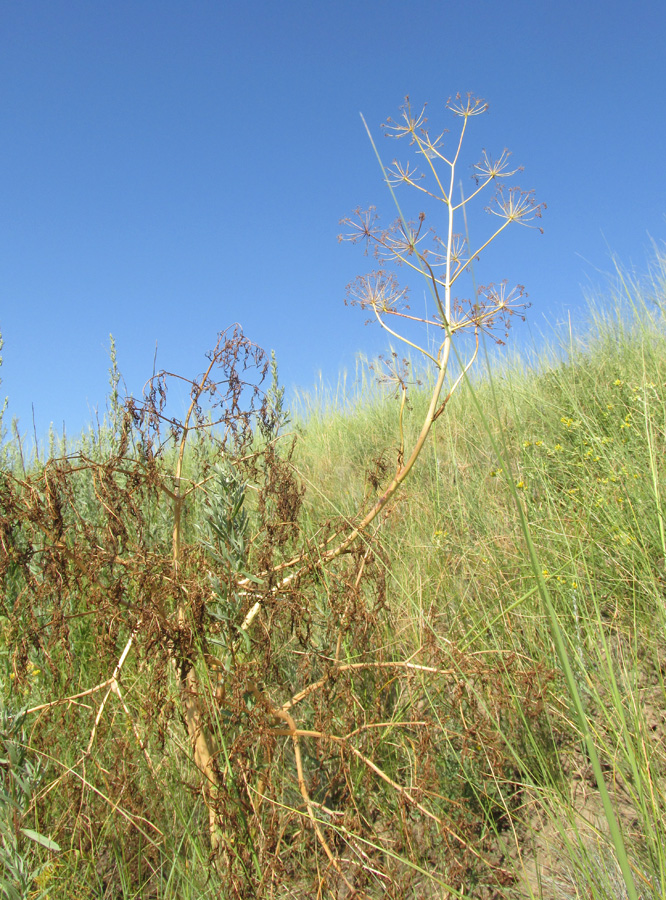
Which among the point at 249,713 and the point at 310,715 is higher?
the point at 249,713

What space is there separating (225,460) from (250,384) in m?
0.32

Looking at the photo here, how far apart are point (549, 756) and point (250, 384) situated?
181 centimetres

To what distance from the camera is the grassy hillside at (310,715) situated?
171cm

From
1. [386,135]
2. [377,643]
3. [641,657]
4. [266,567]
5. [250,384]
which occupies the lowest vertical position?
[641,657]

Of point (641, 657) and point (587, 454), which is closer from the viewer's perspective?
point (641, 657)

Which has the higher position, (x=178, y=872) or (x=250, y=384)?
(x=250, y=384)

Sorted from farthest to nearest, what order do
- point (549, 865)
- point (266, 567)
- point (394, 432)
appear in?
point (394, 432)
point (266, 567)
point (549, 865)

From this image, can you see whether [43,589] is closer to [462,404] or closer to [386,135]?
[386,135]

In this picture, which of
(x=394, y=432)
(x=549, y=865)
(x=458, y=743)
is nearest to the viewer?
(x=549, y=865)

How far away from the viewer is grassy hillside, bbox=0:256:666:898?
1714mm

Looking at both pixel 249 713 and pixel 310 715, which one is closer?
pixel 249 713

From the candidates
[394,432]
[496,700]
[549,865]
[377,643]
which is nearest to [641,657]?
[496,700]

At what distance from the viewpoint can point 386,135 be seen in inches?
98.3

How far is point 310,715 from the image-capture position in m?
2.34
